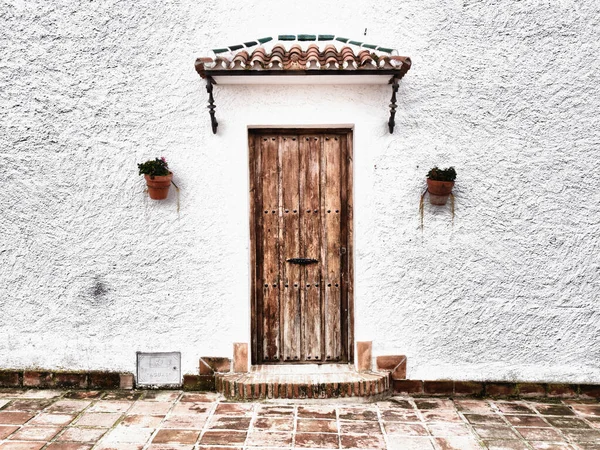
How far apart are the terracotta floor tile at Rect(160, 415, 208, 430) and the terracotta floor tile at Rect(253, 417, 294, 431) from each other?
461 mm

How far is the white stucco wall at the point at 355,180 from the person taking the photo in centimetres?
514

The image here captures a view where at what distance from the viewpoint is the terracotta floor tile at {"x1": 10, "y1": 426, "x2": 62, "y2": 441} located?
418cm

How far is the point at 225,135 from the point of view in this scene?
518 centimetres

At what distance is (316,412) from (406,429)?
31.5 inches

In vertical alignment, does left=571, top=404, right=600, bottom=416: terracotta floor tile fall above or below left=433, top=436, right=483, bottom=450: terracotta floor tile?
above

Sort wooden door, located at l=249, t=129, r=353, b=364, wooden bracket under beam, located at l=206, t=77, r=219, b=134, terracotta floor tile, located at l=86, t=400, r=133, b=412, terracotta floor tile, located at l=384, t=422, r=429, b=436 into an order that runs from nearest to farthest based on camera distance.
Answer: terracotta floor tile, located at l=384, t=422, r=429, b=436, terracotta floor tile, located at l=86, t=400, r=133, b=412, wooden bracket under beam, located at l=206, t=77, r=219, b=134, wooden door, located at l=249, t=129, r=353, b=364

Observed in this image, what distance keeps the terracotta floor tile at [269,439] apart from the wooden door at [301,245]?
1198 mm

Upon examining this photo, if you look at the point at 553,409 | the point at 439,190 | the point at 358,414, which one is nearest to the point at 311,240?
the point at 439,190

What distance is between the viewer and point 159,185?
5027 mm

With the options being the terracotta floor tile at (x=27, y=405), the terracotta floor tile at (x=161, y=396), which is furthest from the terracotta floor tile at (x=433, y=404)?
the terracotta floor tile at (x=27, y=405)

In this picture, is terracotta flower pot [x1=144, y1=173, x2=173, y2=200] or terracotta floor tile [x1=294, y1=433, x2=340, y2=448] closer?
terracotta floor tile [x1=294, y1=433, x2=340, y2=448]

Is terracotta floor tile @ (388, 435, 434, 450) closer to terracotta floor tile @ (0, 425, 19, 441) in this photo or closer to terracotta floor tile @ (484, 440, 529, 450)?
terracotta floor tile @ (484, 440, 529, 450)

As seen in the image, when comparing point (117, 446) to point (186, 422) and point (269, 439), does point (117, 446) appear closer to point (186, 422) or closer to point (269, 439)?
point (186, 422)

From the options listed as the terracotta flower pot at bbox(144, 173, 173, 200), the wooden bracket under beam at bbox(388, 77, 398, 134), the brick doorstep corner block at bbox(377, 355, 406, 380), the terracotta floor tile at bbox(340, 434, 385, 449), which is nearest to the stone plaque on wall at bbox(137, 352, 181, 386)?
the terracotta flower pot at bbox(144, 173, 173, 200)
